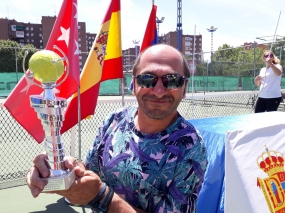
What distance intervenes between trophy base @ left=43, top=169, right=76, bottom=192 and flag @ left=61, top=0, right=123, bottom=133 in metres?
2.25

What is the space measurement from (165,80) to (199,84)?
19.9 metres

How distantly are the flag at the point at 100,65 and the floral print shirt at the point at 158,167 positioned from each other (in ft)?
6.45

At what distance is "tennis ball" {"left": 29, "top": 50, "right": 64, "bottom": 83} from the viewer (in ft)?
3.08

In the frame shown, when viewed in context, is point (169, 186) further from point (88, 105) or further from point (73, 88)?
point (88, 105)

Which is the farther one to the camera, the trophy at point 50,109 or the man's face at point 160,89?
the man's face at point 160,89

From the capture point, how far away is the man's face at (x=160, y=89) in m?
1.24

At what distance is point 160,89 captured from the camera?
123 cm

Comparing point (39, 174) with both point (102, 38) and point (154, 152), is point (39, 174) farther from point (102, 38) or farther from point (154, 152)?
point (102, 38)

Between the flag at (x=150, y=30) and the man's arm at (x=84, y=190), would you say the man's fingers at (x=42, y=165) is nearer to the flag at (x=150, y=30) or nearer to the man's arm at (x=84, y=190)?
the man's arm at (x=84, y=190)

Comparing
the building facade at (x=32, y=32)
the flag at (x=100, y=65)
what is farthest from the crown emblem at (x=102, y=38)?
the building facade at (x=32, y=32)

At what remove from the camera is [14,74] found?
1650cm

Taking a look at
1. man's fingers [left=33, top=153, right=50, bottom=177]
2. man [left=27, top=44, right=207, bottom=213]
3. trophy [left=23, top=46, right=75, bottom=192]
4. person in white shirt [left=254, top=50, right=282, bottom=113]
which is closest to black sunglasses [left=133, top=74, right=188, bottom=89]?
man [left=27, top=44, right=207, bottom=213]

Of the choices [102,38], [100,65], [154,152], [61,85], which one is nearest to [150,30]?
[102,38]

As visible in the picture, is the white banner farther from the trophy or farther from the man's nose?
the trophy
